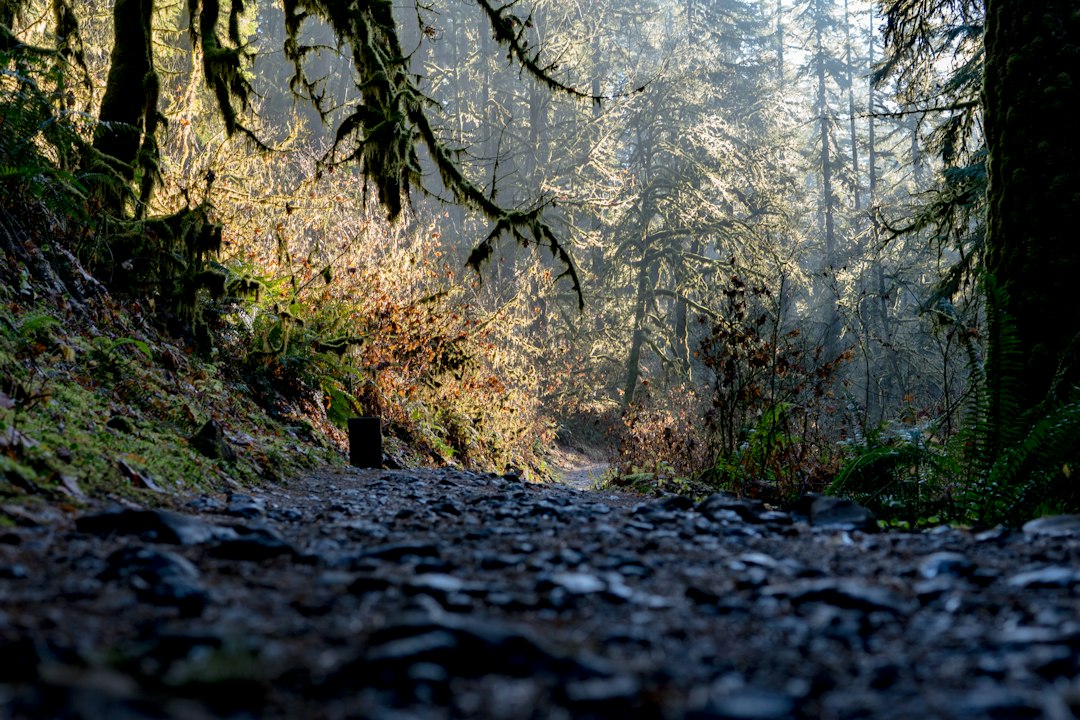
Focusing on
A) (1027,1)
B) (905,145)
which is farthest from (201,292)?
(905,145)

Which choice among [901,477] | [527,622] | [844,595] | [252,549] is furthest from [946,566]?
[901,477]

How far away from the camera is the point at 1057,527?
3.03m

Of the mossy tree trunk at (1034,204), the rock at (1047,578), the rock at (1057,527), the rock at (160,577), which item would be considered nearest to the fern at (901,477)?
the mossy tree trunk at (1034,204)

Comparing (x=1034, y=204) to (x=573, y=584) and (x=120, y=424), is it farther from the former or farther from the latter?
(x=120, y=424)

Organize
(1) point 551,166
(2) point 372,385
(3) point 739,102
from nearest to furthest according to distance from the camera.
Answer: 1. (2) point 372,385
2. (1) point 551,166
3. (3) point 739,102

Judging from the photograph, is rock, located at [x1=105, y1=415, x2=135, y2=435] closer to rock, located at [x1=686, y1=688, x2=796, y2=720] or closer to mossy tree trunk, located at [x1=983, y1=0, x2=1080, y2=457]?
rock, located at [x1=686, y1=688, x2=796, y2=720]

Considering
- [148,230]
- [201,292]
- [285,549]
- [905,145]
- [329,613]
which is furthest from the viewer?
[905,145]

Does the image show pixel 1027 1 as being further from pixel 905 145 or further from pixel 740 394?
pixel 905 145

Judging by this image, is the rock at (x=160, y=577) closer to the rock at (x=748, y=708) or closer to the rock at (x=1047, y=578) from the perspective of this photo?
the rock at (x=748, y=708)

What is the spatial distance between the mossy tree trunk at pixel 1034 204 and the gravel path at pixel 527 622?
1850 millimetres

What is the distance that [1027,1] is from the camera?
4953mm

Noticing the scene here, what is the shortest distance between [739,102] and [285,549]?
1518 inches

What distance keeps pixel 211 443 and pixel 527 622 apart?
12.0 feet

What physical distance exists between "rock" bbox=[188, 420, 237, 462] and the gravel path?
5.79 ft
